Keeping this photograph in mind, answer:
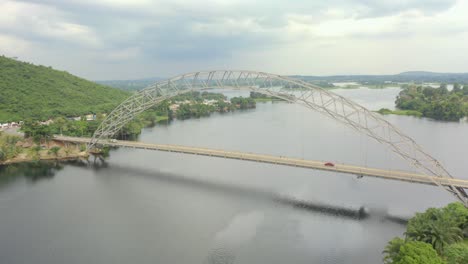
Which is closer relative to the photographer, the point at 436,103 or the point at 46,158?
the point at 46,158

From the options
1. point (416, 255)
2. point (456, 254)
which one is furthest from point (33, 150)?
point (456, 254)

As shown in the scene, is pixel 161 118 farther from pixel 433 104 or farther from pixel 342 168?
pixel 433 104

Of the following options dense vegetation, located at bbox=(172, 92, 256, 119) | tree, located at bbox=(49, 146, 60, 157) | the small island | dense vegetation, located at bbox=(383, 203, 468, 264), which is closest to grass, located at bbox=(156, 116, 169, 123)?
dense vegetation, located at bbox=(172, 92, 256, 119)

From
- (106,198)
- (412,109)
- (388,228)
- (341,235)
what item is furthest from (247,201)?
(412,109)

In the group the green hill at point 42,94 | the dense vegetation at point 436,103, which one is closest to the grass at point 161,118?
the green hill at point 42,94

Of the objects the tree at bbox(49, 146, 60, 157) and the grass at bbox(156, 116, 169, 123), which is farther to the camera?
the grass at bbox(156, 116, 169, 123)

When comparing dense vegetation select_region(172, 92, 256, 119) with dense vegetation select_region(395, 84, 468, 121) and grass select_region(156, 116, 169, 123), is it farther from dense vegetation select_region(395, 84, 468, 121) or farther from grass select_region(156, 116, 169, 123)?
dense vegetation select_region(395, 84, 468, 121)

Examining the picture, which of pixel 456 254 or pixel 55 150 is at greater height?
pixel 55 150
